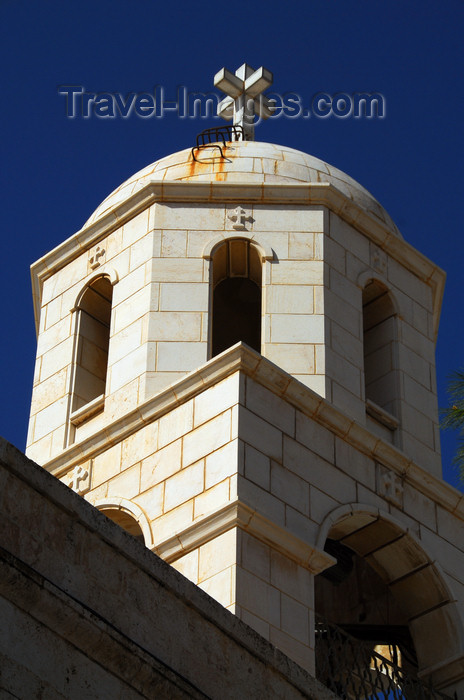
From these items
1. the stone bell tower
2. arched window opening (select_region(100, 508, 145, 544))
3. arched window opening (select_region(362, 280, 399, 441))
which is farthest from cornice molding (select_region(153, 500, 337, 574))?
arched window opening (select_region(362, 280, 399, 441))

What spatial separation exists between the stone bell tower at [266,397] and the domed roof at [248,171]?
0.05 meters

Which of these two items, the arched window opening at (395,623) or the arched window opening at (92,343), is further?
the arched window opening at (92,343)

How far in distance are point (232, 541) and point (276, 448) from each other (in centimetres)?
180

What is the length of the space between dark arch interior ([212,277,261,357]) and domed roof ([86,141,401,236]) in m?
2.33

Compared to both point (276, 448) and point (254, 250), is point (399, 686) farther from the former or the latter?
point (254, 250)

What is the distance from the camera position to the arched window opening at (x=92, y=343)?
74.0 feet

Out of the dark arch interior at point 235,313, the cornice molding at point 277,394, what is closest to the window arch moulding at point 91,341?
the cornice molding at point 277,394

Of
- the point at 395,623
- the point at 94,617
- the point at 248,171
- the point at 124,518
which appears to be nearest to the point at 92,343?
the point at 248,171

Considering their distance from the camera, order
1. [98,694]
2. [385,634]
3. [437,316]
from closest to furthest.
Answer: [98,694]
[385,634]
[437,316]

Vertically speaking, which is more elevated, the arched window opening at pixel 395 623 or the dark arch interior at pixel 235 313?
the dark arch interior at pixel 235 313

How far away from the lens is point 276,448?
1964cm

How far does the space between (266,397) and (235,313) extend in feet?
19.4

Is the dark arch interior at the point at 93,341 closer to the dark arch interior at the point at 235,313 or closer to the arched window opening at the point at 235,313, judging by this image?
the arched window opening at the point at 235,313

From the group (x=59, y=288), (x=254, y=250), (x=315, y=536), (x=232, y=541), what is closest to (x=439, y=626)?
(x=315, y=536)
